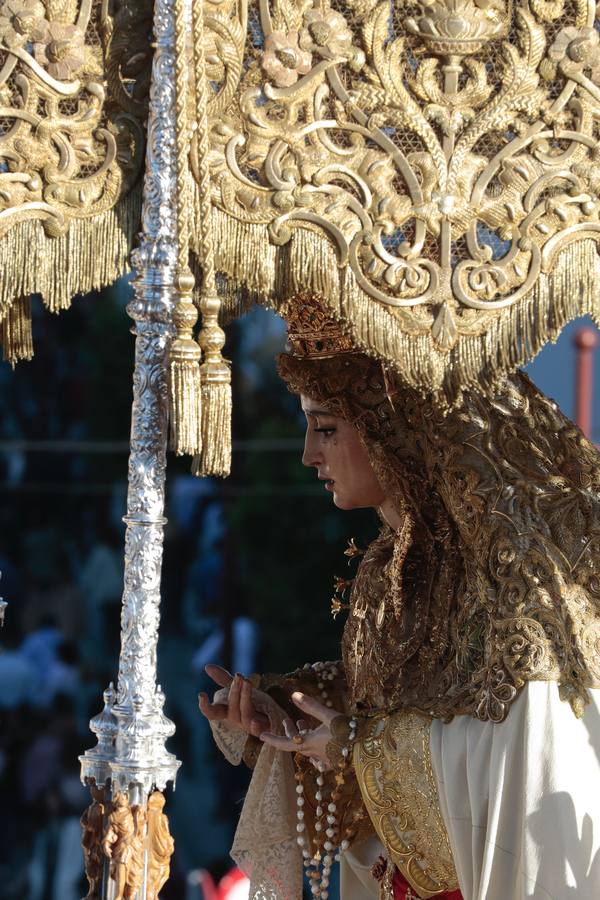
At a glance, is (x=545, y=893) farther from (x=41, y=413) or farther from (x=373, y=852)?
(x=41, y=413)

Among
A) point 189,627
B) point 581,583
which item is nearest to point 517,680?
point 581,583

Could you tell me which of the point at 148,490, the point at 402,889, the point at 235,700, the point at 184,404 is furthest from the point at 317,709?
the point at 184,404

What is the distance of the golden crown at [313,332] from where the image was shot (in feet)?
9.80

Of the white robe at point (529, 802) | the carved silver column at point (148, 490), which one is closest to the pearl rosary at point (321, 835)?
the white robe at point (529, 802)

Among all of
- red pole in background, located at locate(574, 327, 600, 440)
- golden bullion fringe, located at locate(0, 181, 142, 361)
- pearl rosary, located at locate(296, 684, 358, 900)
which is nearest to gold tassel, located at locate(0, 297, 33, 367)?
golden bullion fringe, located at locate(0, 181, 142, 361)

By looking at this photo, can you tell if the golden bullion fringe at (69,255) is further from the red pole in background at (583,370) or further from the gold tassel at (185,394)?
the red pole in background at (583,370)

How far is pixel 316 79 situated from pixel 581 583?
102 centimetres

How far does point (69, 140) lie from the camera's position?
2381mm

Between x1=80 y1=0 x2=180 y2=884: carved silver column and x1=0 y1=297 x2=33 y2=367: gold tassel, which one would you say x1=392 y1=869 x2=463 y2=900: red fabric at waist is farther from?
x1=0 y1=297 x2=33 y2=367: gold tassel

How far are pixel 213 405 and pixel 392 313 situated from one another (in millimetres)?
329

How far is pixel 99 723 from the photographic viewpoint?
2.43 metres

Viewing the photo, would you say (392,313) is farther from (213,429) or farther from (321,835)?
(321,835)

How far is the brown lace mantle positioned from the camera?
273cm

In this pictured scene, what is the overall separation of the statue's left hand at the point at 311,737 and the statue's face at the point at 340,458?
0.43 meters
